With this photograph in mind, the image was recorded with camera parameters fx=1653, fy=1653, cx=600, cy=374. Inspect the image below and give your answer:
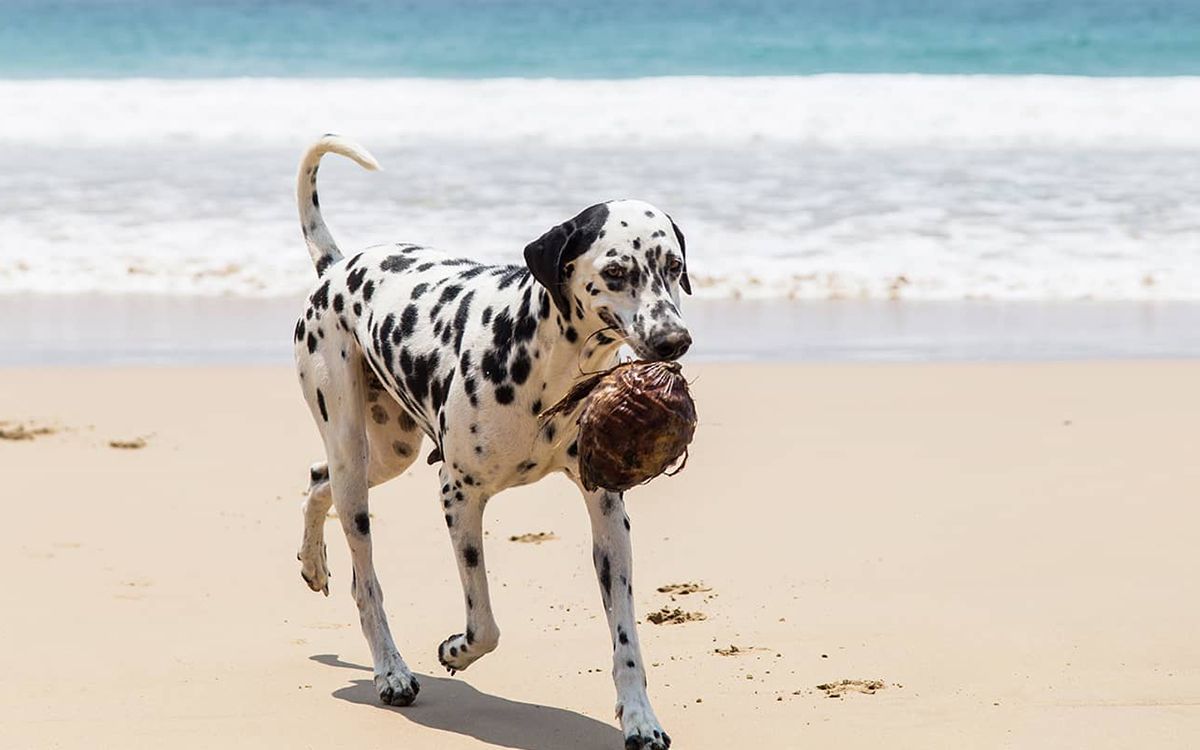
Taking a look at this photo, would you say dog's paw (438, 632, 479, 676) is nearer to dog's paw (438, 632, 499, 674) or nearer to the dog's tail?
dog's paw (438, 632, 499, 674)

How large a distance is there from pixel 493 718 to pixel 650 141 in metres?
17.0

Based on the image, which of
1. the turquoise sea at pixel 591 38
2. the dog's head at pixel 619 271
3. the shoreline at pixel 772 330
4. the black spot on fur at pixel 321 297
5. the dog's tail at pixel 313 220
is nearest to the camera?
the dog's head at pixel 619 271

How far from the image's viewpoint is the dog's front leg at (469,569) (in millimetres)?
4973

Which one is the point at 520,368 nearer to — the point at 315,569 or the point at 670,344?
the point at 670,344

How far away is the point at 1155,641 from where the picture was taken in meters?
5.56

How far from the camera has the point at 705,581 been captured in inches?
253

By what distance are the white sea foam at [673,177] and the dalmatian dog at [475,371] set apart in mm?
7774

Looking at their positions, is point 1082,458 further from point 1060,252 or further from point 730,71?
point 730,71

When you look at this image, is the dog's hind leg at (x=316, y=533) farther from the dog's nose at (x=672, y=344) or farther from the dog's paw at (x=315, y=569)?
the dog's nose at (x=672, y=344)

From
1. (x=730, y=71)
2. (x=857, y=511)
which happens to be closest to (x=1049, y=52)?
(x=730, y=71)

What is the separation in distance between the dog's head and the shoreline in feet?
20.0

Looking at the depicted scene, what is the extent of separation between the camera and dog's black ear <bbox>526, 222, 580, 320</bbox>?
4.54 meters

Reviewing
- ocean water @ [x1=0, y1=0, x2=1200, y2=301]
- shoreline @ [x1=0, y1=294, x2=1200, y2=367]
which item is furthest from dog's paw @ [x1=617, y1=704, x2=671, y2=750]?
ocean water @ [x1=0, y1=0, x2=1200, y2=301]

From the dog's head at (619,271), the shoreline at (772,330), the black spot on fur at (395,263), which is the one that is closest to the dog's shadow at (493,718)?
the dog's head at (619,271)
